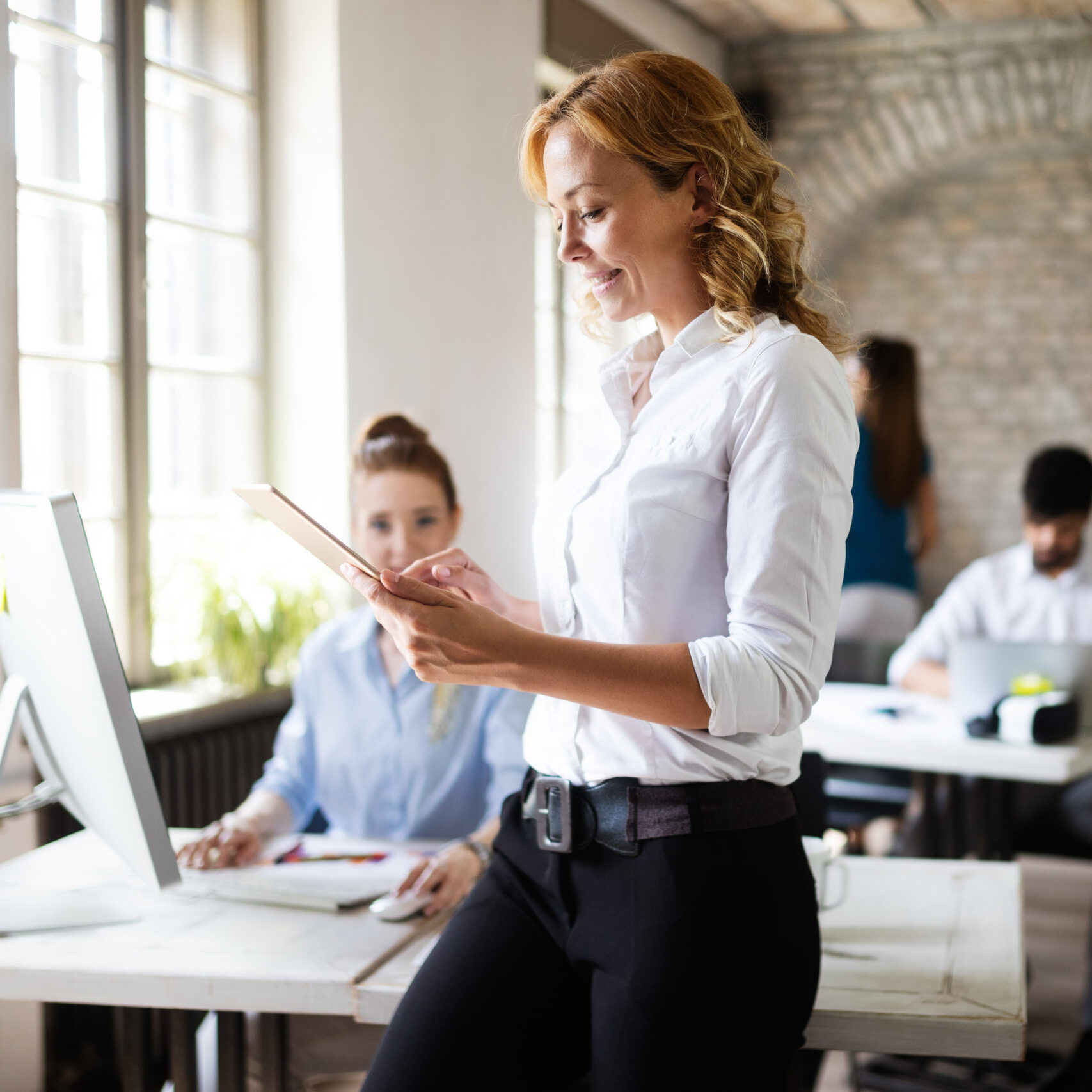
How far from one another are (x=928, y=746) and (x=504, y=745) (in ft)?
3.74

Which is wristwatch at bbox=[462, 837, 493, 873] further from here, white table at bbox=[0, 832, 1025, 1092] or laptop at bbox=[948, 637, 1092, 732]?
laptop at bbox=[948, 637, 1092, 732]

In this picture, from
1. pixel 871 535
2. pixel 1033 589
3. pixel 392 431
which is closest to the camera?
pixel 392 431

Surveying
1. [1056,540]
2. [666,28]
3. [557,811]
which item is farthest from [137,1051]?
[666,28]

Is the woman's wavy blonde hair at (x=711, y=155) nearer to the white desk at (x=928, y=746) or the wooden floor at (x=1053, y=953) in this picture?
the white desk at (x=928, y=746)

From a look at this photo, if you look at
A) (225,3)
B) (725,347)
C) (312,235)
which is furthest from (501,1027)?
(225,3)

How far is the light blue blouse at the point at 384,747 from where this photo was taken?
195 centimetres

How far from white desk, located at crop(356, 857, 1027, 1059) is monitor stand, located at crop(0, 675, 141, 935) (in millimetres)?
410

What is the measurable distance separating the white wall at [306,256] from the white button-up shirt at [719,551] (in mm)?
2369

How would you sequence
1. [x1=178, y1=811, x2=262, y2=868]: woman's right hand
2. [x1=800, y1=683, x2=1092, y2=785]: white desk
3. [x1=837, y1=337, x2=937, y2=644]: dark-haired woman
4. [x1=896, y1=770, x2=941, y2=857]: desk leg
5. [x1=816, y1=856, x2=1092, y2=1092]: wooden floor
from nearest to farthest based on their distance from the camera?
[x1=178, y1=811, x2=262, y2=868]: woman's right hand → [x1=800, y1=683, x2=1092, y2=785]: white desk → [x1=816, y1=856, x2=1092, y2=1092]: wooden floor → [x1=896, y1=770, x2=941, y2=857]: desk leg → [x1=837, y1=337, x2=937, y2=644]: dark-haired woman

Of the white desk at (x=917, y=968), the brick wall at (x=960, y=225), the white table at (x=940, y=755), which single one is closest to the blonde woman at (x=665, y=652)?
the white desk at (x=917, y=968)

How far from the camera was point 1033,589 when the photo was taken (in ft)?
10.8

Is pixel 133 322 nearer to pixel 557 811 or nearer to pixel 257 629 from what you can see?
pixel 257 629

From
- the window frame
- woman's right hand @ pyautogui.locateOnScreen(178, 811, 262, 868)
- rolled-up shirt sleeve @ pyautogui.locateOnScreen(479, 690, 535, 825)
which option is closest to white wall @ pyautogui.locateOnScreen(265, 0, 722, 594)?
the window frame

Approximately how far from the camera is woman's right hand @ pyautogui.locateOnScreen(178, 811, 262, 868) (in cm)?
172
